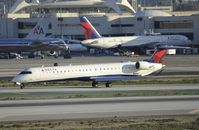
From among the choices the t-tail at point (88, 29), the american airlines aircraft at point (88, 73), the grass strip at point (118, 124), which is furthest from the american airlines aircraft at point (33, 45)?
the grass strip at point (118, 124)

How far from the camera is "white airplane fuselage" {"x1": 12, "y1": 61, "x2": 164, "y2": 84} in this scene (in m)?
66.6

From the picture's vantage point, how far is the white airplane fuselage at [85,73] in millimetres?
66562

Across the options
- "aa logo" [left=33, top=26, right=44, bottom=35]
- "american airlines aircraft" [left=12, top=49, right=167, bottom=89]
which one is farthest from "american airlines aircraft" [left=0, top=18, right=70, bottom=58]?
"american airlines aircraft" [left=12, top=49, right=167, bottom=89]

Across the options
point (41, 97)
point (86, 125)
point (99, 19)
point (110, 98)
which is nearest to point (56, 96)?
point (41, 97)

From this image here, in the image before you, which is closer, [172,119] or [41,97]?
[172,119]

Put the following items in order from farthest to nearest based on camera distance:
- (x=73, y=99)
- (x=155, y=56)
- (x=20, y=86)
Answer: (x=155, y=56) → (x=20, y=86) → (x=73, y=99)

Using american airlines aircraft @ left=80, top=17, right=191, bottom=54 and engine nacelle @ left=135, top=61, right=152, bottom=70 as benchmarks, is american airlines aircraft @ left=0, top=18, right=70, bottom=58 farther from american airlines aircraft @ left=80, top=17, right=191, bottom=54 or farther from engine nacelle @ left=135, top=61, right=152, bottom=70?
engine nacelle @ left=135, top=61, right=152, bottom=70

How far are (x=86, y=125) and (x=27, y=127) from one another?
3.40 meters

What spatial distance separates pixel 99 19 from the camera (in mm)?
196000

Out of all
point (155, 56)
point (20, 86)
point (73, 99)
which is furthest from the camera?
point (155, 56)

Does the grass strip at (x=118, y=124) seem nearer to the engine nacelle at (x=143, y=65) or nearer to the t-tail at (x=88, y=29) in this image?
the engine nacelle at (x=143, y=65)

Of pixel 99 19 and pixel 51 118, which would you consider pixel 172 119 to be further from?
pixel 99 19

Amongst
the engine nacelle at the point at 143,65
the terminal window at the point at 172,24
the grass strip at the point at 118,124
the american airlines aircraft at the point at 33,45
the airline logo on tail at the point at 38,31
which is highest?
the terminal window at the point at 172,24

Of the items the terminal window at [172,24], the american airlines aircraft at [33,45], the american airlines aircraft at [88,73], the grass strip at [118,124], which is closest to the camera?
the grass strip at [118,124]
